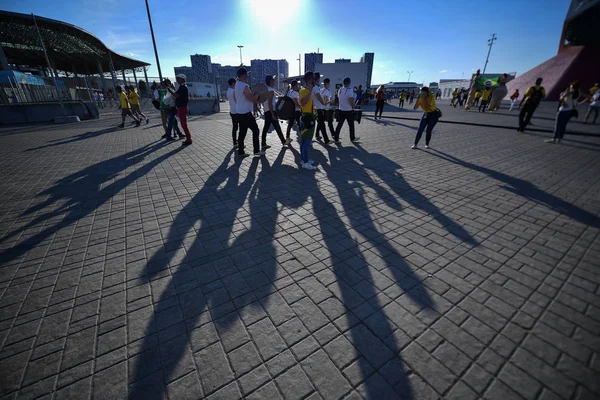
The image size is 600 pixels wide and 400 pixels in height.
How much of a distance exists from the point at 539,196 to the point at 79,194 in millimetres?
8772

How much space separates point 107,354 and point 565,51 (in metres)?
42.5

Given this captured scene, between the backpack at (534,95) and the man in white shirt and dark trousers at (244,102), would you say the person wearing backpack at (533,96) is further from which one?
the man in white shirt and dark trousers at (244,102)

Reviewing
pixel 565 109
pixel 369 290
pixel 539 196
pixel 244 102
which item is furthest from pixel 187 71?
pixel 369 290

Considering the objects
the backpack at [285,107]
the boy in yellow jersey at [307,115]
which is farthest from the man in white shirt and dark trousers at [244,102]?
the boy in yellow jersey at [307,115]

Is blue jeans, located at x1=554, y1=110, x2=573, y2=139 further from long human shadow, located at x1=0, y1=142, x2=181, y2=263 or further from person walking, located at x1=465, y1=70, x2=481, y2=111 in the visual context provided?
person walking, located at x1=465, y1=70, x2=481, y2=111

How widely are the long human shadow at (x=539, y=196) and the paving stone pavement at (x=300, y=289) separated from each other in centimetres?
5

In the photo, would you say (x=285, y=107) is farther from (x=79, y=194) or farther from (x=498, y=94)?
(x=498, y=94)

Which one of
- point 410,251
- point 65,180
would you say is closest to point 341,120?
point 410,251

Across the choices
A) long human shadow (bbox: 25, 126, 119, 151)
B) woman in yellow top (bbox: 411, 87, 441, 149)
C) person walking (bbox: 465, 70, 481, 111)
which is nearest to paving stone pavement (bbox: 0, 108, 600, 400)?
woman in yellow top (bbox: 411, 87, 441, 149)

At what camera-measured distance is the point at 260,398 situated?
160cm

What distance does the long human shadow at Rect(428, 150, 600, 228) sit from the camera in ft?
12.6

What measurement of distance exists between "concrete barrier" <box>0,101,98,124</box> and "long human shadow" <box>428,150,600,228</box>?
74.2ft

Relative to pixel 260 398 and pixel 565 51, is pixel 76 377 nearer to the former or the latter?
pixel 260 398

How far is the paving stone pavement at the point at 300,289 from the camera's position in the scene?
1.73 metres
